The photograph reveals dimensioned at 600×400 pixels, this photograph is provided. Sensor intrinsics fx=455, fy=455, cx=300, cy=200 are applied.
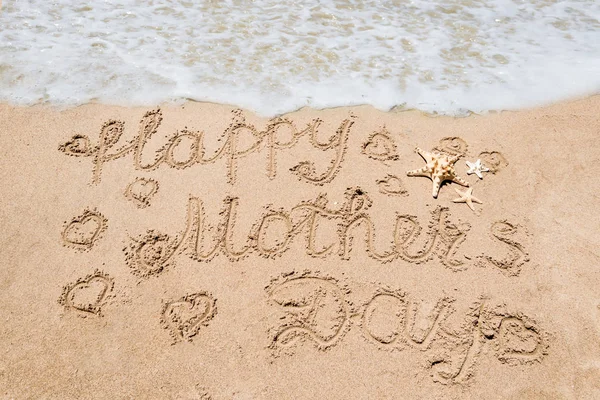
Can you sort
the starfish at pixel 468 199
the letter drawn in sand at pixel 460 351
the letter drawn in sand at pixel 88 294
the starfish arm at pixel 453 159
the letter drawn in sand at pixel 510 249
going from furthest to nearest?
the starfish arm at pixel 453 159
the starfish at pixel 468 199
the letter drawn in sand at pixel 510 249
the letter drawn in sand at pixel 88 294
the letter drawn in sand at pixel 460 351

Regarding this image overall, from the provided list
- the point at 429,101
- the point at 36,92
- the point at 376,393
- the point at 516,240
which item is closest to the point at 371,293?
the point at 376,393

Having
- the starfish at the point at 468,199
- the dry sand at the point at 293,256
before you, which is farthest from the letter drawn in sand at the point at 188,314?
the starfish at the point at 468,199

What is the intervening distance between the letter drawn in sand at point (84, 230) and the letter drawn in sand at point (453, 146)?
8.47 feet

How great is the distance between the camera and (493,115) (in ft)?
12.8

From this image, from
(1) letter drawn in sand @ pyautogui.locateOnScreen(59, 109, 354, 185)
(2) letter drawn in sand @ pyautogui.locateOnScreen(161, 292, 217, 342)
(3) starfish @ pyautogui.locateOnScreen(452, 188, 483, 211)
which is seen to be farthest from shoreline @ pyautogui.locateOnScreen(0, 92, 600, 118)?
(2) letter drawn in sand @ pyautogui.locateOnScreen(161, 292, 217, 342)

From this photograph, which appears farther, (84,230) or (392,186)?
(392,186)

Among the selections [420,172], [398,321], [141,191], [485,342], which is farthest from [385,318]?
[141,191]

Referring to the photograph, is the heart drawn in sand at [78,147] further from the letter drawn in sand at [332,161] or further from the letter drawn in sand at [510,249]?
the letter drawn in sand at [510,249]

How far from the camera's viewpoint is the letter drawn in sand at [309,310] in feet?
8.93

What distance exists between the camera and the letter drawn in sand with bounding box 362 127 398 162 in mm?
3531

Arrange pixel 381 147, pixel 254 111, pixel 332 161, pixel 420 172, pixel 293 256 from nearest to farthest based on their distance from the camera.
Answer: pixel 293 256
pixel 420 172
pixel 332 161
pixel 381 147
pixel 254 111

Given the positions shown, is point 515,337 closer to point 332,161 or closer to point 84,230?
point 332,161

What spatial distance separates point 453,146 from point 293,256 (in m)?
1.63

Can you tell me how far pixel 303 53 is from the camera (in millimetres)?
Answer: 4508
